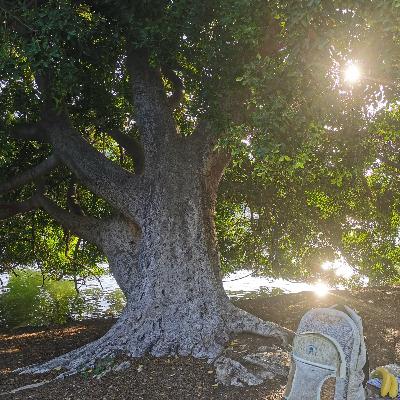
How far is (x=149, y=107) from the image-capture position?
1124 cm

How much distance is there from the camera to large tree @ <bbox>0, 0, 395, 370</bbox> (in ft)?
26.0

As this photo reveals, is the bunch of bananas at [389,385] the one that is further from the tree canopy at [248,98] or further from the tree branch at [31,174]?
the tree branch at [31,174]

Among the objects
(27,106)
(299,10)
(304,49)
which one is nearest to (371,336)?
(304,49)

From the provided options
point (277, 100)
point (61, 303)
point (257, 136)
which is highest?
point (277, 100)

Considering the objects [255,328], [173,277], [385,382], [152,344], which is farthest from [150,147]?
[385,382]

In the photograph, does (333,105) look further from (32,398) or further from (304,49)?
(32,398)

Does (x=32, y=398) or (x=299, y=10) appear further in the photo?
(x=32, y=398)

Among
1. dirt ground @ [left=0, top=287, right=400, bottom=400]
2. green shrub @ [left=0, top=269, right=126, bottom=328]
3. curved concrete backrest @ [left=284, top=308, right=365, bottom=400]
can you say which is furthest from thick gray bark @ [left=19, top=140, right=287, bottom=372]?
green shrub @ [left=0, top=269, right=126, bottom=328]

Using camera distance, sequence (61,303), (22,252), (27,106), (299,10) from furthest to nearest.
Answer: (61,303)
(22,252)
(27,106)
(299,10)

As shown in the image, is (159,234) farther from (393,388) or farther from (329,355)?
(393,388)

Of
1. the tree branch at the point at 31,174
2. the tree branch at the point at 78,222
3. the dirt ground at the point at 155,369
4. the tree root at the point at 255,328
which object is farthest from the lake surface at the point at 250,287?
the tree root at the point at 255,328

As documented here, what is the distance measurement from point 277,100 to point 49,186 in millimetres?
10569

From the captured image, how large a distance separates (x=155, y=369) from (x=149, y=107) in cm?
619

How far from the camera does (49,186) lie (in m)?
15.9
